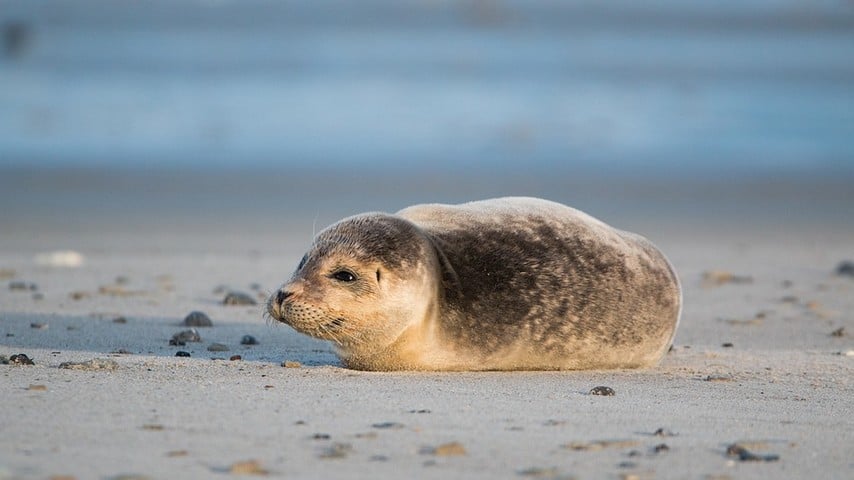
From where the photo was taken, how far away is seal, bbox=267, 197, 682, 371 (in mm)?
5883

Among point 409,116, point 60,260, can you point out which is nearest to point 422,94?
point 409,116

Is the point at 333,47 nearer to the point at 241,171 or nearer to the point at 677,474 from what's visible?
the point at 241,171

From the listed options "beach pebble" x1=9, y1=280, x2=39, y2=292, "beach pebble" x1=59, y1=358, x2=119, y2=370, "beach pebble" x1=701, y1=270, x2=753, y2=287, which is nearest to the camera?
"beach pebble" x1=59, y1=358, x2=119, y2=370

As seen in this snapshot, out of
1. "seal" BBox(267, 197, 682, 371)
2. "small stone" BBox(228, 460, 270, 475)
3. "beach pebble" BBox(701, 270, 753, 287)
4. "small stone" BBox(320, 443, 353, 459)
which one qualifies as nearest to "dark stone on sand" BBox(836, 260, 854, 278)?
"beach pebble" BBox(701, 270, 753, 287)

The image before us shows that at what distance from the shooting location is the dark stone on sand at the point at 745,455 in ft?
14.4

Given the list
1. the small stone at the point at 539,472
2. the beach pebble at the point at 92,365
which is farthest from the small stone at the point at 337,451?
the beach pebble at the point at 92,365

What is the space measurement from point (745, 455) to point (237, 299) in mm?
5037

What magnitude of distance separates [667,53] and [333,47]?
8.74 meters

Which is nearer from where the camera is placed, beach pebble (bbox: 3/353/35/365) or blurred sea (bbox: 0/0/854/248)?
beach pebble (bbox: 3/353/35/365)

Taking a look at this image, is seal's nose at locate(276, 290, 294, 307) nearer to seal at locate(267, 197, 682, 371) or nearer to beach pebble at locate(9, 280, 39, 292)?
seal at locate(267, 197, 682, 371)

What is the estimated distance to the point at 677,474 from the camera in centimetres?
417

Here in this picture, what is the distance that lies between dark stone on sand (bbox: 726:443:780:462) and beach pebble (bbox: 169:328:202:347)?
11.0 ft

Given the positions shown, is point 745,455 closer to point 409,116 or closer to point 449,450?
point 449,450

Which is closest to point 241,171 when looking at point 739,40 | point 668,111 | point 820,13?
point 668,111
